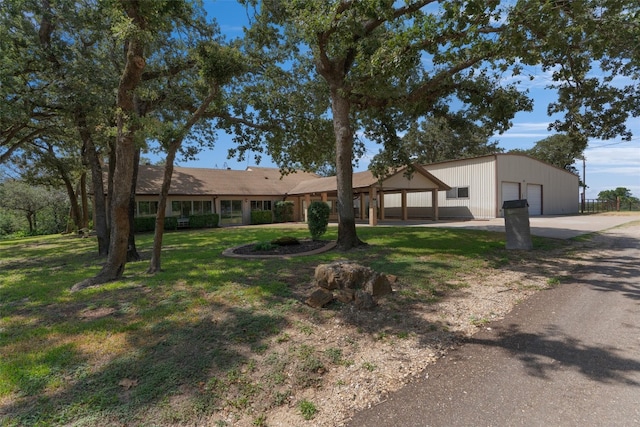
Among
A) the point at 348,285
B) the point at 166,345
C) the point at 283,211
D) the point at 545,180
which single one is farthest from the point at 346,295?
the point at 545,180

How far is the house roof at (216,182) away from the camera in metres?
24.0

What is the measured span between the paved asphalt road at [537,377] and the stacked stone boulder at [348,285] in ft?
5.13

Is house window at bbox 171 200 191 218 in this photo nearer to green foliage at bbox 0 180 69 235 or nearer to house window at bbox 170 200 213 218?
house window at bbox 170 200 213 218

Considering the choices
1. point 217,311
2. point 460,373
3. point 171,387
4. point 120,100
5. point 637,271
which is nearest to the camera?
point 171,387

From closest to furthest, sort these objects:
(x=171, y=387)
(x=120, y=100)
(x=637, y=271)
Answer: (x=171, y=387) < (x=120, y=100) < (x=637, y=271)

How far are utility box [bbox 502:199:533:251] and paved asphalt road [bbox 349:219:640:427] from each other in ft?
16.3

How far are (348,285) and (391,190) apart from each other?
839 inches

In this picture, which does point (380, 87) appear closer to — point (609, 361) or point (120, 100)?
point (120, 100)

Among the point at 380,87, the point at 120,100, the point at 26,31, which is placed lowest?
the point at 120,100

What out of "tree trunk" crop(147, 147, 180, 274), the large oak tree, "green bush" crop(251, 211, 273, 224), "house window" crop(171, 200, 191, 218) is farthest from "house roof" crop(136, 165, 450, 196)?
"tree trunk" crop(147, 147, 180, 274)

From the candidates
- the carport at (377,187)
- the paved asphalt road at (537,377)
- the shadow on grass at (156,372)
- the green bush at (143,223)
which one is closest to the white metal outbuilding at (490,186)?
the carport at (377,187)

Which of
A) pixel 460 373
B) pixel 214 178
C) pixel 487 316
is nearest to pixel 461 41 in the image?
pixel 487 316

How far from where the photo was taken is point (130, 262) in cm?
927

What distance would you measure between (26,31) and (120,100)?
7.05m
